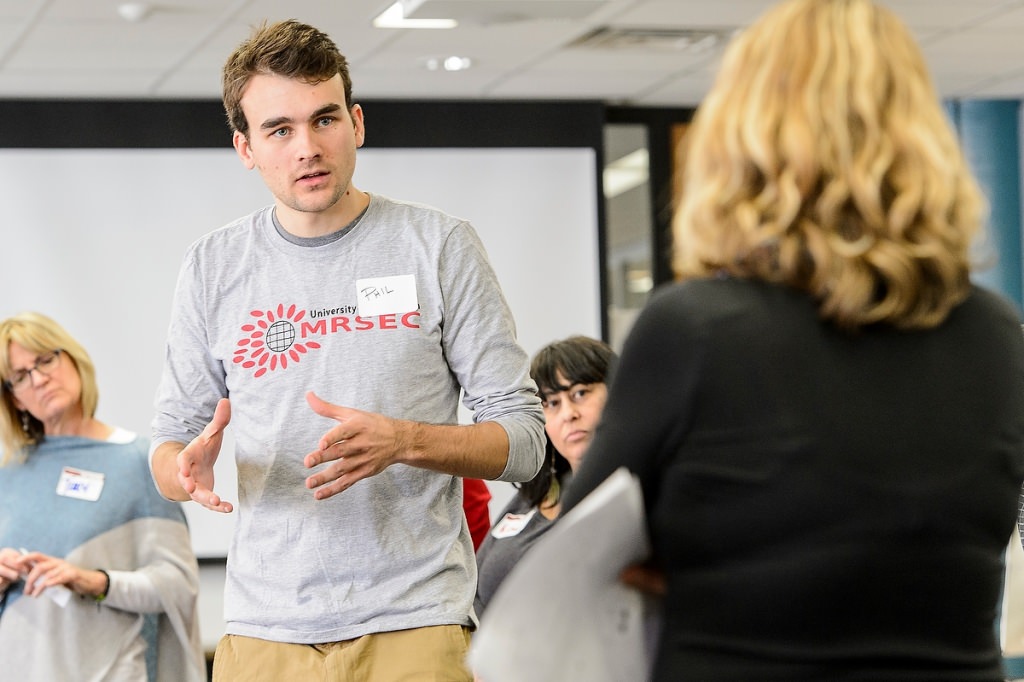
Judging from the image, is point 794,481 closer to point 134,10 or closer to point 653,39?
point 134,10

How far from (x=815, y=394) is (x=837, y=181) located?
18 centimetres

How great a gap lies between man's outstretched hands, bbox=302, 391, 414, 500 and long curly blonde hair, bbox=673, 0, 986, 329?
69 centimetres

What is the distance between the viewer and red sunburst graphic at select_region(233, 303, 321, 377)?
196 cm

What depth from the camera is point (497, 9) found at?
5066mm

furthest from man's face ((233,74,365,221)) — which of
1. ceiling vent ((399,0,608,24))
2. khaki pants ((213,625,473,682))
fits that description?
ceiling vent ((399,0,608,24))

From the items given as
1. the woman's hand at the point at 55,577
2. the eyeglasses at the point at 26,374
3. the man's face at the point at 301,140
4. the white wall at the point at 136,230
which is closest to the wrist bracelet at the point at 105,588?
the woman's hand at the point at 55,577

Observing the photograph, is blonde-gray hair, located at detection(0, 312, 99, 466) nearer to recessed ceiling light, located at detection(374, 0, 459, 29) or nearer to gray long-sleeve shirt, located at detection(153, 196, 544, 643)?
gray long-sleeve shirt, located at detection(153, 196, 544, 643)

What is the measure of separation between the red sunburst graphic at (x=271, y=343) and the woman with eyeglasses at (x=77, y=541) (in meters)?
1.60

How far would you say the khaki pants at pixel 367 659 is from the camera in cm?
188

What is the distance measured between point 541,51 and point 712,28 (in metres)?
0.80

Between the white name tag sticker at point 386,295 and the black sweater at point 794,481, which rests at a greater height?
the white name tag sticker at point 386,295

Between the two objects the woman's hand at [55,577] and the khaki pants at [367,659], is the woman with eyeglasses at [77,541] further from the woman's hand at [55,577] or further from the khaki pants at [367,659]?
the khaki pants at [367,659]

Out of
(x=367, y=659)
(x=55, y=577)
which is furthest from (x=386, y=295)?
(x=55, y=577)

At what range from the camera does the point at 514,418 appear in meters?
1.99
